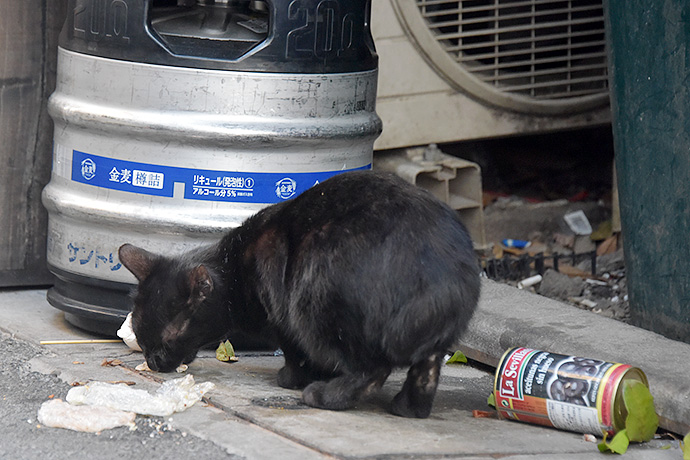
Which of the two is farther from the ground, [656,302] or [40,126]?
[40,126]

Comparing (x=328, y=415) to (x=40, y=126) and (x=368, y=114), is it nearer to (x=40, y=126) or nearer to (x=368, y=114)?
(x=368, y=114)

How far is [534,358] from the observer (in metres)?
2.89

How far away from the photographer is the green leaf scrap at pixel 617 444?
2.65 m

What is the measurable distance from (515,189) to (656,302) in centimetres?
225

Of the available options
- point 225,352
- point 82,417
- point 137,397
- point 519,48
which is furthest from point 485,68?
point 82,417

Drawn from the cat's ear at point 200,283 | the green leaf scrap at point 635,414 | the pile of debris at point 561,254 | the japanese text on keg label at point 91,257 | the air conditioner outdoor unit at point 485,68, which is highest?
the air conditioner outdoor unit at point 485,68

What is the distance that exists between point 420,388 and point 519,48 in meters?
2.68

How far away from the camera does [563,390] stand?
9.12ft

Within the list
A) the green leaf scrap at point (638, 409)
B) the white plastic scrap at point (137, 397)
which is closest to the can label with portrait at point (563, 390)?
the green leaf scrap at point (638, 409)

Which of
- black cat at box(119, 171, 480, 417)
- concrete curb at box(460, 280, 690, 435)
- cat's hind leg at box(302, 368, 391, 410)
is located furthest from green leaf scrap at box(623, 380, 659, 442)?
cat's hind leg at box(302, 368, 391, 410)

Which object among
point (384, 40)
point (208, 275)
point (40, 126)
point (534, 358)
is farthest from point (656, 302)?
point (40, 126)

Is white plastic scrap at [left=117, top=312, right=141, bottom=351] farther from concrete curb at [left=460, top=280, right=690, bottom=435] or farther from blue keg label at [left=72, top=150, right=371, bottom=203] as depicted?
concrete curb at [left=460, top=280, right=690, bottom=435]

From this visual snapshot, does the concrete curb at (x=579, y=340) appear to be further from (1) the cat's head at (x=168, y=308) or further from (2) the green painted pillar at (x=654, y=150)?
(1) the cat's head at (x=168, y=308)

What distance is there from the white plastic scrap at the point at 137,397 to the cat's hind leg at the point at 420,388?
23.3 inches
